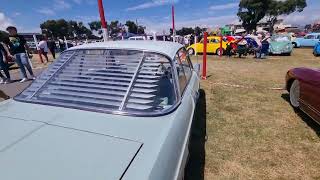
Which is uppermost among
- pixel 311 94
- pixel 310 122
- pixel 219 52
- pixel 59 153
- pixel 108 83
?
pixel 108 83

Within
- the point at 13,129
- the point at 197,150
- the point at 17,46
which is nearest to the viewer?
the point at 13,129

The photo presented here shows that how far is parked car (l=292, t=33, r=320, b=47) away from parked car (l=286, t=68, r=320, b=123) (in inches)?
738

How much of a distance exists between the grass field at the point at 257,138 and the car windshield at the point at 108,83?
1.30 metres

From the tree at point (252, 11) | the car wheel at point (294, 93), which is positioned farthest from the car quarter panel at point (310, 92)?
the tree at point (252, 11)

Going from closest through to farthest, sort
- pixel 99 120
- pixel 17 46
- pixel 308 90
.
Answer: pixel 99 120 < pixel 308 90 < pixel 17 46

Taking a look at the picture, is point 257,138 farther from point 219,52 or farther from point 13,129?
point 219,52

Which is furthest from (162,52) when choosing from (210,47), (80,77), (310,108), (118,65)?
(210,47)

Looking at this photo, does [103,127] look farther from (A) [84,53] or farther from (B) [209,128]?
(B) [209,128]

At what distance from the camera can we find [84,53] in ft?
8.38

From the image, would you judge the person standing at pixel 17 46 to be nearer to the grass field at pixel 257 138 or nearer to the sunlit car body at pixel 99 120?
the sunlit car body at pixel 99 120

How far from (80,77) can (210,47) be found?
1585cm

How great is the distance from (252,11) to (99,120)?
181 feet

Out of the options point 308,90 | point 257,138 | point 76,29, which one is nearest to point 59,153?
point 257,138

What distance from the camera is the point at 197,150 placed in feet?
10.7
